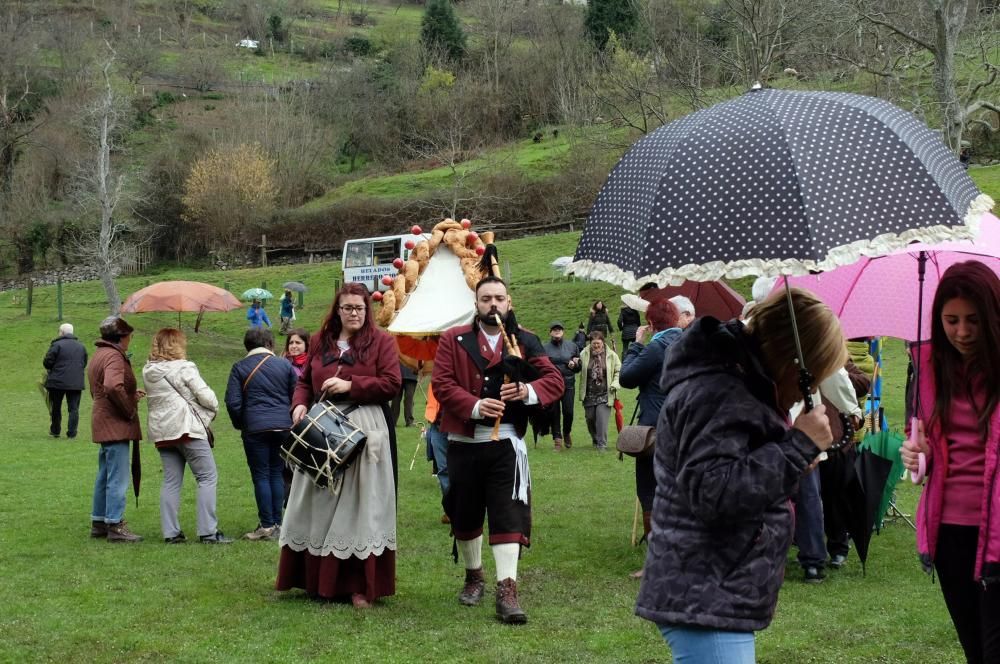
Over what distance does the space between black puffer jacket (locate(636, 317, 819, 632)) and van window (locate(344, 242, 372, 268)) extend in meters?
44.5

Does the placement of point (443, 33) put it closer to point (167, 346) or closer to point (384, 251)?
point (384, 251)

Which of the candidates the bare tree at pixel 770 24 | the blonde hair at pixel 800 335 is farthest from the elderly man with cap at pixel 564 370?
the bare tree at pixel 770 24

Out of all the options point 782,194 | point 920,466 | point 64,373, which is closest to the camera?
point 782,194

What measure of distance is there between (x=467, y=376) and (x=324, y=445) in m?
1.01

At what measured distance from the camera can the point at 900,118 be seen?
415 cm

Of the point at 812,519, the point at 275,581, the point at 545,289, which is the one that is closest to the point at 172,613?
the point at 275,581

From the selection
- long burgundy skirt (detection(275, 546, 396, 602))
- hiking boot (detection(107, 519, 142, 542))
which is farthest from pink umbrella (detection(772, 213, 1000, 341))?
hiking boot (detection(107, 519, 142, 542))

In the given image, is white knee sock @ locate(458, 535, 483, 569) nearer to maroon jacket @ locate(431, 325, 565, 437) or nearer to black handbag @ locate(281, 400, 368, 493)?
maroon jacket @ locate(431, 325, 565, 437)

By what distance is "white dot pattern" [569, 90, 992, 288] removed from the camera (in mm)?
3602

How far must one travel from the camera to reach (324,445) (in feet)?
23.5

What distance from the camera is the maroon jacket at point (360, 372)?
288 inches

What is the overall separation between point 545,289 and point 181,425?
31997 millimetres

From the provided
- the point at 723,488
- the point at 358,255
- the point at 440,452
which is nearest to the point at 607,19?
the point at 358,255

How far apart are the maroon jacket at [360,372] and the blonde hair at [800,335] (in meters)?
4.36
